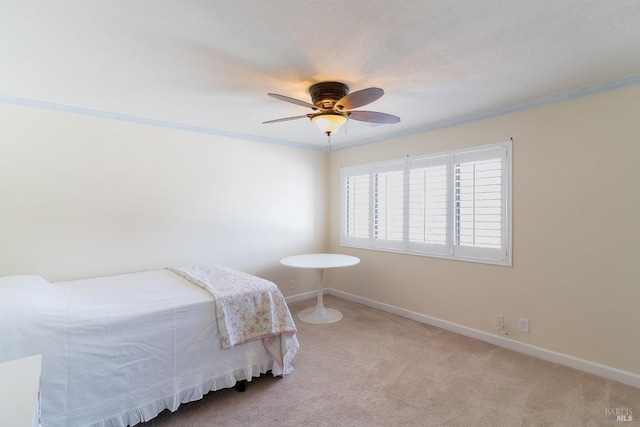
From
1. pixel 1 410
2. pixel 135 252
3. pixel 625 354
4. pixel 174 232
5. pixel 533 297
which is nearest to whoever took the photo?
pixel 1 410

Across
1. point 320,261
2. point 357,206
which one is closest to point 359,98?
point 320,261

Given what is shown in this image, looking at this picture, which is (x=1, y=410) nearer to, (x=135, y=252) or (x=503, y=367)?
(x=135, y=252)

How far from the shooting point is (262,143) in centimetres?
425

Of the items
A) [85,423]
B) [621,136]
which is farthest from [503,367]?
[85,423]

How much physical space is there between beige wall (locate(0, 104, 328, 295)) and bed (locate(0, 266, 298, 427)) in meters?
0.47

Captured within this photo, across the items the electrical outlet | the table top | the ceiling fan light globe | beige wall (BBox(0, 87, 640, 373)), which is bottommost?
the electrical outlet

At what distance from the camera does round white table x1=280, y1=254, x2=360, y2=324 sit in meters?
3.71

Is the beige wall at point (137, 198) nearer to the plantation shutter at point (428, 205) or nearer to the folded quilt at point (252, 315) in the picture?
the folded quilt at point (252, 315)

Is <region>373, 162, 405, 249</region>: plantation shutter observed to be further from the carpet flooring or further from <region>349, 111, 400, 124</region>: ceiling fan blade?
<region>349, 111, 400, 124</region>: ceiling fan blade

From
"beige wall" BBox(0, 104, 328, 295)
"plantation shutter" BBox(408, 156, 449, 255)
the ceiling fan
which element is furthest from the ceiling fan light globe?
"beige wall" BBox(0, 104, 328, 295)

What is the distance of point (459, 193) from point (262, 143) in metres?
2.58

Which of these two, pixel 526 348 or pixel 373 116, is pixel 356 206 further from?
pixel 526 348

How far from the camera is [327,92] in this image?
2391 millimetres

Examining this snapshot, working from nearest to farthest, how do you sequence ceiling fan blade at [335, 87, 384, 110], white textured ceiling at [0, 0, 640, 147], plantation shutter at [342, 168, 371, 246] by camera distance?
white textured ceiling at [0, 0, 640, 147] < ceiling fan blade at [335, 87, 384, 110] < plantation shutter at [342, 168, 371, 246]
